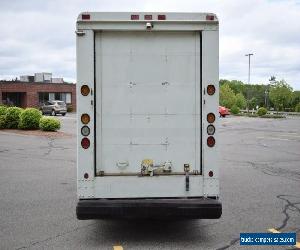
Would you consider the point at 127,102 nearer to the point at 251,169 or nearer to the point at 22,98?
the point at 251,169

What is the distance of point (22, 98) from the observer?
174ft

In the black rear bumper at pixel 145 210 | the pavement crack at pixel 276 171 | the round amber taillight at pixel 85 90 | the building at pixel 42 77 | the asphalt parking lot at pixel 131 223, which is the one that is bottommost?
the asphalt parking lot at pixel 131 223

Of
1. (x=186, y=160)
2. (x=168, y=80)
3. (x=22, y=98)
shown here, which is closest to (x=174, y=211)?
(x=186, y=160)

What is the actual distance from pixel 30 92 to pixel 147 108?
48.6 m

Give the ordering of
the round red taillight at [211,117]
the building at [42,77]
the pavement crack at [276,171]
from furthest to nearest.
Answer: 1. the building at [42,77]
2. the pavement crack at [276,171]
3. the round red taillight at [211,117]

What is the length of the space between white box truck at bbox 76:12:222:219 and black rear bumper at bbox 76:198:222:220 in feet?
0.43

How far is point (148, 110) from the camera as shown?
6.15m

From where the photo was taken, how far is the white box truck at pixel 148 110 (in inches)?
238

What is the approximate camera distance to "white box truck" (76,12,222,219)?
6.05m

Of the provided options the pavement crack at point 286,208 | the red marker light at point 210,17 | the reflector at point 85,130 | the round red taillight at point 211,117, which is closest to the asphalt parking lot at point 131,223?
the pavement crack at point 286,208

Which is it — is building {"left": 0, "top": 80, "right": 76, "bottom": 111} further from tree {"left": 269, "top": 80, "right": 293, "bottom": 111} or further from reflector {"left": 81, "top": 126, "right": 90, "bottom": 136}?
reflector {"left": 81, "top": 126, "right": 90, "bottom": 136}

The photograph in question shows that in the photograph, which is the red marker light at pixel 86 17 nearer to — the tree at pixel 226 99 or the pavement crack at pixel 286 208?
the pavement crack at pixel 286 208

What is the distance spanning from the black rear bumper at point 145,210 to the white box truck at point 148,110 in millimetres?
131

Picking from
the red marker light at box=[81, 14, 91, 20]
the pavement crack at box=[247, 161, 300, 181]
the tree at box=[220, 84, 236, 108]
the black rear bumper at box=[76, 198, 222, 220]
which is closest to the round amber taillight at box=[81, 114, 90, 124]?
the black rear bumper at box=[76, 198, 222, 220]
